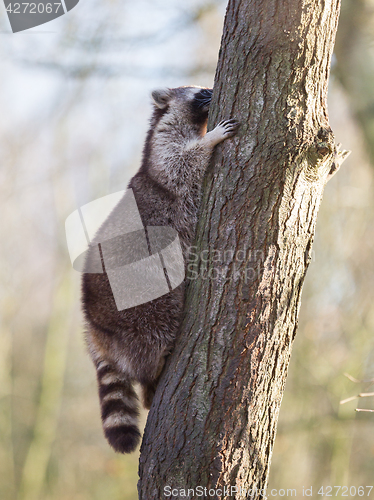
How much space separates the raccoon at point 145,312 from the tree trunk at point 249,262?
27 cm

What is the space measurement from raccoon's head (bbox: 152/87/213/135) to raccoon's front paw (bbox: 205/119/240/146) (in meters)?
1.32

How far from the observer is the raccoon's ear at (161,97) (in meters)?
4.05

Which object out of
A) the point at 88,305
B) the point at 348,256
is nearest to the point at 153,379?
the point at 88,305

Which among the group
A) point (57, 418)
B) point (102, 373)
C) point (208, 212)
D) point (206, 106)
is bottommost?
point (57, 418)

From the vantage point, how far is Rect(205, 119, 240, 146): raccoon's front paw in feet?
8.27

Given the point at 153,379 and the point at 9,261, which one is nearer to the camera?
the point at 153,379

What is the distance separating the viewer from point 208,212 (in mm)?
2512

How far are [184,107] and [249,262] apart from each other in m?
2.24

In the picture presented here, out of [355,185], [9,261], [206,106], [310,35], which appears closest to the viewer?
[310,35]

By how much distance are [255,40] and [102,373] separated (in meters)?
2.51

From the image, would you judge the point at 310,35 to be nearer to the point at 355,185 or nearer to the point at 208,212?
the point at 208,212

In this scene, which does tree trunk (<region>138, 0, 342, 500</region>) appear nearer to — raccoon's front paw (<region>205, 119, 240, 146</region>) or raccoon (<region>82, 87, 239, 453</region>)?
raccoon's front paw (<region>205, 119, 240, 146</region>)

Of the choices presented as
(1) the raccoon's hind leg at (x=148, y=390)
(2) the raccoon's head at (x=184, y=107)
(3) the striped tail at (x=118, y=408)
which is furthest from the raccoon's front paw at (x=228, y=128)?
(3) the striped tail at (x=118, y=408)

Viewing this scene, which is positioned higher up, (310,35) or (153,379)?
(310,35)
